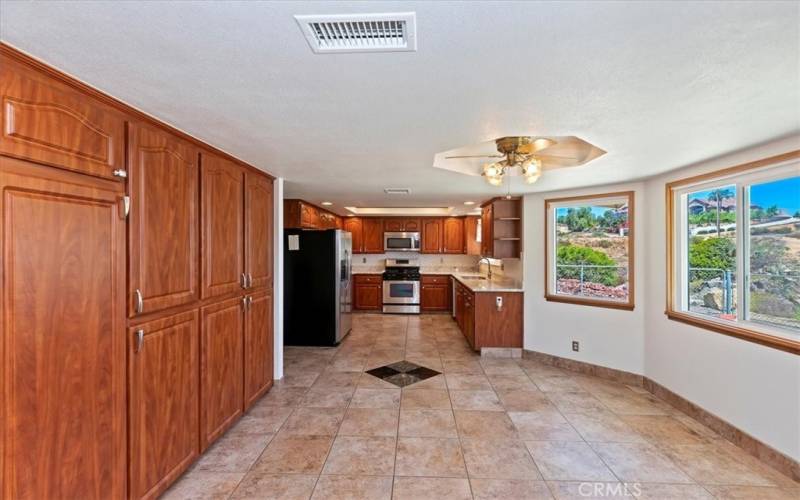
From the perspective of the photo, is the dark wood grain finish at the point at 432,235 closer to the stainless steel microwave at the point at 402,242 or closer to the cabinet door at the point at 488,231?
the stainless steel microwave at the point at 402,242

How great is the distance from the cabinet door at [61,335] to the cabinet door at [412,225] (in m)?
6.10

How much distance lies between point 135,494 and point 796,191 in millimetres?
4256

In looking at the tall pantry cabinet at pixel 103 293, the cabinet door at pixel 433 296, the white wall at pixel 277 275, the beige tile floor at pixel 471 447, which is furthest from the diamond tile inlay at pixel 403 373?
the cabinet door at pixel 433 296

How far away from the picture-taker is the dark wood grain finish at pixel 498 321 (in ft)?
14.8

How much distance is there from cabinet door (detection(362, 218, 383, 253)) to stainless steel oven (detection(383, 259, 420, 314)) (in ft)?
2.23

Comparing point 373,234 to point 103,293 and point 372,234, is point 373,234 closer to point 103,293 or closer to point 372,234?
point 372,234

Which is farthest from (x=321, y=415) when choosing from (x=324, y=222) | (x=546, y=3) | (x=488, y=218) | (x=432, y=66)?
(x=324, y=222)

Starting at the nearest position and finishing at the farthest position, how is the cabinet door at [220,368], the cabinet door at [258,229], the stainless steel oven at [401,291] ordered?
1. the cabinet door at [220,368]
2. the cabinet door at [258,229]
3. the stainless steel oven at [401,291]

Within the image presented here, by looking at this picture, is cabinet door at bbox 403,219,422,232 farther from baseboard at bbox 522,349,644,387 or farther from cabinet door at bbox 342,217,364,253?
baseboard at bbox 522,349,644,387

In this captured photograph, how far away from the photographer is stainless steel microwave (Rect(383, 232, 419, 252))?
24.8ft

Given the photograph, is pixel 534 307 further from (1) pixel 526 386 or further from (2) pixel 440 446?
(2) pixel 440 446

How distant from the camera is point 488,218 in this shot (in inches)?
201

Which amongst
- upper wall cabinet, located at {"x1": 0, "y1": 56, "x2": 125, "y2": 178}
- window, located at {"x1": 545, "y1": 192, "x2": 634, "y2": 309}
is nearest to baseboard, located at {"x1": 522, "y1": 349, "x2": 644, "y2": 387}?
window, located at {"x1": 545, "y1": 192, "x2": 634, "y2": 309}

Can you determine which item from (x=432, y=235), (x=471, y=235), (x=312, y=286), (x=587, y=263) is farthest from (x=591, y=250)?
(x=432, y=235)
